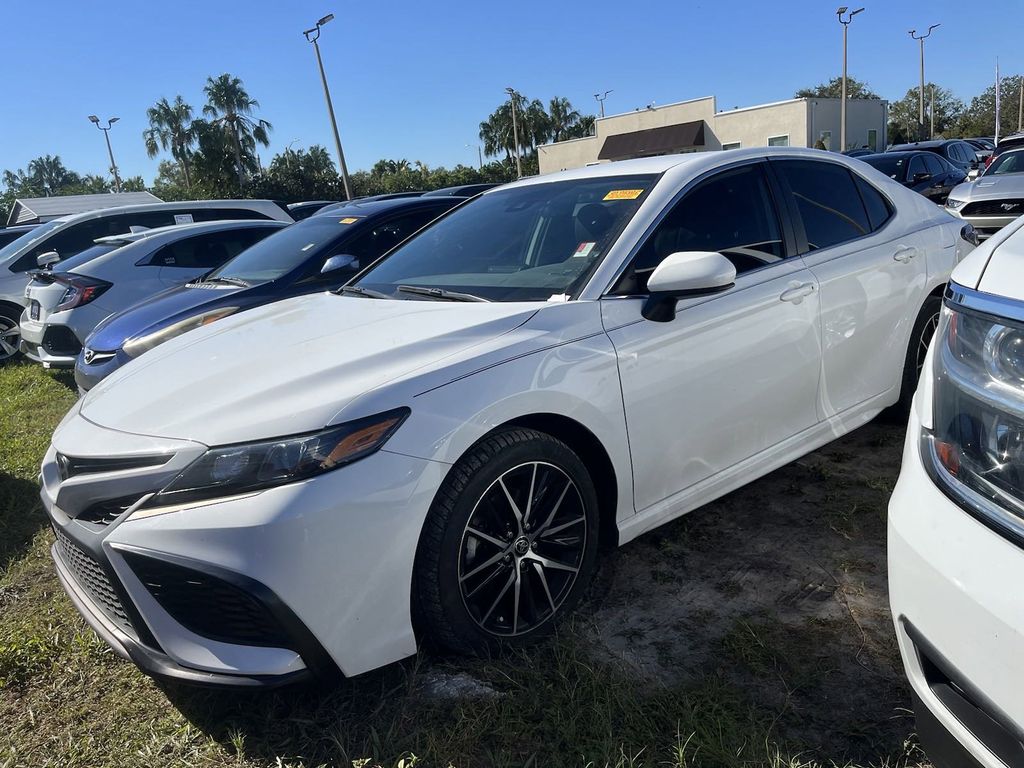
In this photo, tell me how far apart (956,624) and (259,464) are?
1.60 meters

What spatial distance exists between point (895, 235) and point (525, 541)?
2.55 m

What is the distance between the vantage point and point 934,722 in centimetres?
146

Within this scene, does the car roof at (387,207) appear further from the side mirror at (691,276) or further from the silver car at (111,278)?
the side mirror at (691,276)

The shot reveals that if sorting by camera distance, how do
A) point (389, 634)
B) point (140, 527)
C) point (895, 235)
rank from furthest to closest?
point (895, 235), point (389, 634), point (140, 527)

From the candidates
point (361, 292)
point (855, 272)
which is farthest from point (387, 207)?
→ point (855, 272)

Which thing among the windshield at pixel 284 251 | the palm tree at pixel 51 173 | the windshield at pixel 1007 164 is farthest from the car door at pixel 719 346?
the palm tree at pixel 51 173

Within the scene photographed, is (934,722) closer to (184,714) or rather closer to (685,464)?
(685,464)

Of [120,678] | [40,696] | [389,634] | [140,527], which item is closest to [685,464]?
[389,634]

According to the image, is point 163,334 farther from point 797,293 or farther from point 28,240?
point 28,240

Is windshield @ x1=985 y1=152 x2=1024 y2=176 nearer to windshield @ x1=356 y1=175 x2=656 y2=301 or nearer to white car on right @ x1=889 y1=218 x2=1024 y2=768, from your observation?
windshield @ x1=356 y1=175 x2=656 y2=301

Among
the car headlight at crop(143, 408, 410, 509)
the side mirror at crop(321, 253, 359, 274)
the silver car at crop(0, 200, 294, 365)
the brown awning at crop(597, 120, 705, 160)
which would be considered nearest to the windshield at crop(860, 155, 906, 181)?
the silver car at crop(0, 200, 294, 365)

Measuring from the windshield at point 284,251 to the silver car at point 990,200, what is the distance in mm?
8028

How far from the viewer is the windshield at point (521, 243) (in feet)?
9.12

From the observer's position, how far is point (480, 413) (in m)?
2.19
